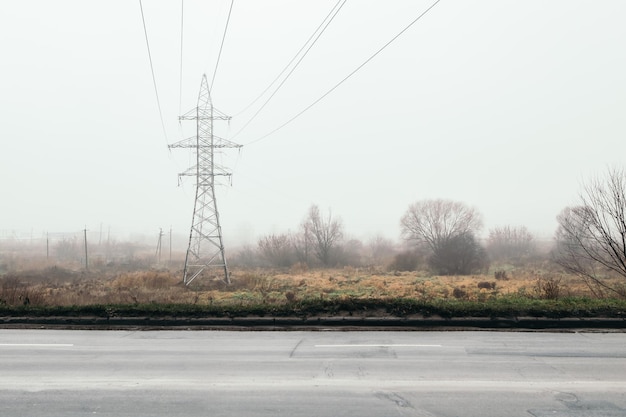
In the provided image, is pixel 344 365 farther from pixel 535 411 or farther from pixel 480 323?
pixel 480 323

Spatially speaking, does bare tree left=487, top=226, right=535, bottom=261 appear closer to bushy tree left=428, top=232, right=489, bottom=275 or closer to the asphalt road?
bushy tree left=428, top=232, right=489, bottom=275

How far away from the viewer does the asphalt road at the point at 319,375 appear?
603 cm

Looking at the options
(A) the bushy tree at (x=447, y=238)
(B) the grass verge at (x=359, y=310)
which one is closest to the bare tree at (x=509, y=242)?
(A) the bushy tree at (x=447, y=238)

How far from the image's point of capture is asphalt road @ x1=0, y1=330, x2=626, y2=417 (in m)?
6.03

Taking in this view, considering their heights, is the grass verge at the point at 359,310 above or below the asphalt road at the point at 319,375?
above

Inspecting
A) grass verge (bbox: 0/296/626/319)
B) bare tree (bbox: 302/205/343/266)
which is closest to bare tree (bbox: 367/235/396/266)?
bare tree (bbox: 302/205/343/266)

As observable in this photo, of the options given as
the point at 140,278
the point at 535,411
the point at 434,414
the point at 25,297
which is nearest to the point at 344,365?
the point at 434,414

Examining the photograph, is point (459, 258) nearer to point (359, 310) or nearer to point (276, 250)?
point (276, 250)

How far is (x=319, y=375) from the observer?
7598 millimetres

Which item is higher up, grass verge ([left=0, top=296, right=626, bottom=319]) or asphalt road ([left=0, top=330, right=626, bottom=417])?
grass verge ([left=0, top=296, right=626, bottom=319])

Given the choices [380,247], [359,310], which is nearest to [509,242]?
[380,247]

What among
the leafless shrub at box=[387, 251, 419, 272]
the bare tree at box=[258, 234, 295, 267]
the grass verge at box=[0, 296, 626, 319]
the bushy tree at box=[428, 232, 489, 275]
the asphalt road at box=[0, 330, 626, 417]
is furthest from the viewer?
the bare tree at box=[258, 234, 295, 267]

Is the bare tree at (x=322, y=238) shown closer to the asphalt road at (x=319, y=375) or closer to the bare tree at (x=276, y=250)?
the bare tree at (x=276, y=250)

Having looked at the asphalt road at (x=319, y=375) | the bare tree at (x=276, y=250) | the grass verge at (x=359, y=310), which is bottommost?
the asphalt road at (x=319, y=375)
